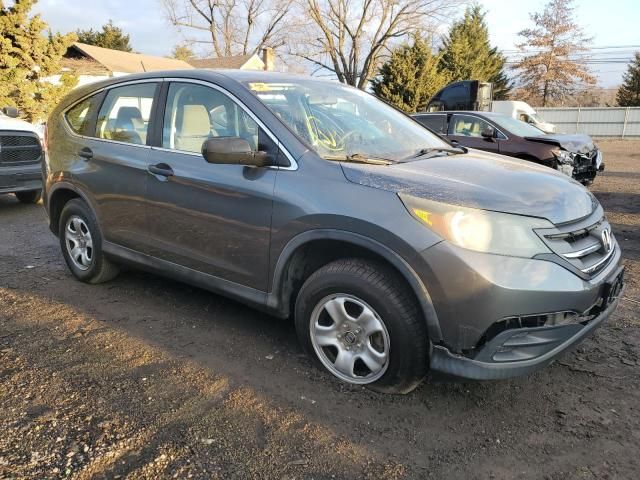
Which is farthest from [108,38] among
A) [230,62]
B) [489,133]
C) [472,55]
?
[489,133]

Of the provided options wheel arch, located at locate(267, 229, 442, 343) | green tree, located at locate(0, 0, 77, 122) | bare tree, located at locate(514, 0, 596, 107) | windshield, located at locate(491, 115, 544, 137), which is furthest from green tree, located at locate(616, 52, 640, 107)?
wheel arch, located at locate(267, 229, 442, 343)

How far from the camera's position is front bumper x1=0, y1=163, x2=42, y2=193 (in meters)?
7.58

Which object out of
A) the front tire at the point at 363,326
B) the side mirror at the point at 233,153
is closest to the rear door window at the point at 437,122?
the side mirror at the point at 233,153

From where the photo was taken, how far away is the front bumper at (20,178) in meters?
7.58

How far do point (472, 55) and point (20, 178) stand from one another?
3492 cm

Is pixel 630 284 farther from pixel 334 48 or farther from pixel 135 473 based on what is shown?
pixel 334 48

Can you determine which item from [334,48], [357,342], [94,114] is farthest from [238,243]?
[334,48]

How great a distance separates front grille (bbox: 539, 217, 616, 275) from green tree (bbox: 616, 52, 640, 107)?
42.2 m

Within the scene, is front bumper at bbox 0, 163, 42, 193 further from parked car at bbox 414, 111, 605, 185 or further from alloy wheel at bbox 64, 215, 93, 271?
parked car at bbox 414, 111, 605, 185

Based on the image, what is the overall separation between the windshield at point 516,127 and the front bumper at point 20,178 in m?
7.63

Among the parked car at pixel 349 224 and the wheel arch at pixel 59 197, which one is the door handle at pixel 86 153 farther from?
the wheel arch at pixel 59 197

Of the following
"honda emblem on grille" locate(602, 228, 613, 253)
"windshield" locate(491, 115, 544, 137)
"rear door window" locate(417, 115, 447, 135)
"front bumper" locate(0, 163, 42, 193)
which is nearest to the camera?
"honda emblem on grille" locate(602, 228, 613, 253)

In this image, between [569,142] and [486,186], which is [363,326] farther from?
[569,142]

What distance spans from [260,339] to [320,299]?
878 millimetres
